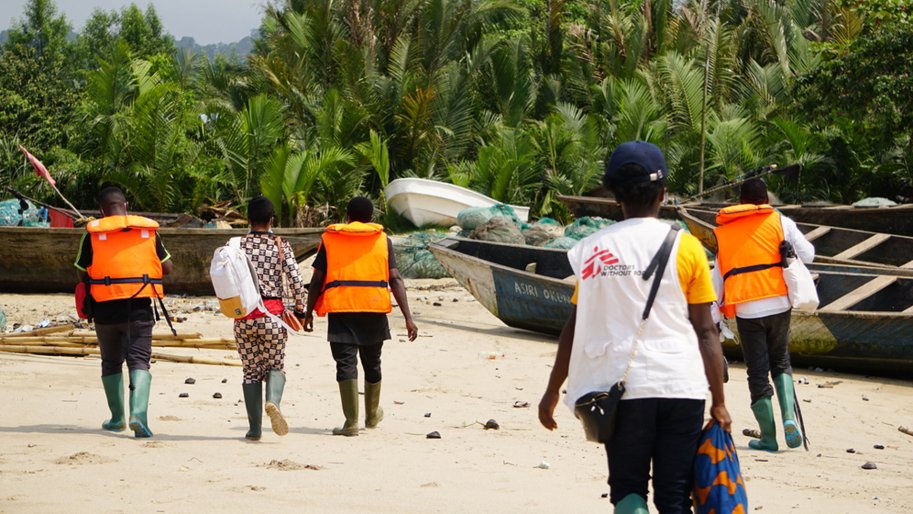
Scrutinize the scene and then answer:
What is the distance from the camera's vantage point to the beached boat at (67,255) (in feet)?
54.5

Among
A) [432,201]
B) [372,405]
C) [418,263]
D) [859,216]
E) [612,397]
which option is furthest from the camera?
[432,201]

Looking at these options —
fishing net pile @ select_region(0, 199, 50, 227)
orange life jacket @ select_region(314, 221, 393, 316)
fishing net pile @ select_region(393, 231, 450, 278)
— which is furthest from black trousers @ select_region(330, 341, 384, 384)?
fishing net pile @ select_region(0, 199, 50, 227)

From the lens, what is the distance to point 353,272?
7539mm

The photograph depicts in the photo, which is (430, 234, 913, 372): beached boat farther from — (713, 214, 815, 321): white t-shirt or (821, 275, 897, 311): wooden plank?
(713, 214, 815, 321): white t-shirt

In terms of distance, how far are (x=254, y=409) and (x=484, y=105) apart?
2378cm

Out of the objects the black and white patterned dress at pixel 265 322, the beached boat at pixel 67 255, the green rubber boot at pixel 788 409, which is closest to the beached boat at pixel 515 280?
the beached boat at pixel 67 255

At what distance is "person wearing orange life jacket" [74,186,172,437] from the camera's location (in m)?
7.38

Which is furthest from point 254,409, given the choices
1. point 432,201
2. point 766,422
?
point 432,201

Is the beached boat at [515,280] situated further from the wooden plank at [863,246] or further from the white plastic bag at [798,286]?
the white plastic bag at [798,286]

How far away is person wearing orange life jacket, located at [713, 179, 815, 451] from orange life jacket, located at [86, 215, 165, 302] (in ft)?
11.9

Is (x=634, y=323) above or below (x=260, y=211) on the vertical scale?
below

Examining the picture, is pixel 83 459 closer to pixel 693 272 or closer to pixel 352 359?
pixel 352 359

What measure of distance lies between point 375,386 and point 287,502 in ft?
7.80

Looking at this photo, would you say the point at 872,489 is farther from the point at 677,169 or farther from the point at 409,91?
the point at 409,91
